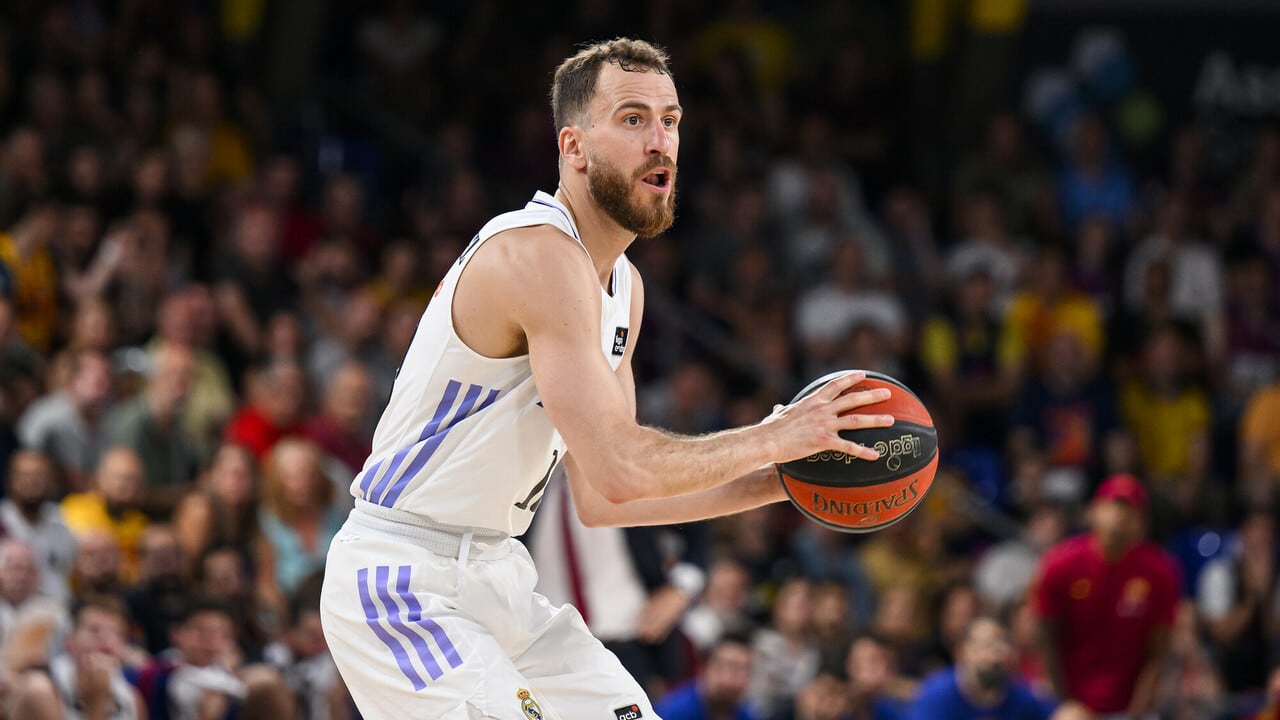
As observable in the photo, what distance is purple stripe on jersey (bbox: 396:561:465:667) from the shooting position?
412 centimetres

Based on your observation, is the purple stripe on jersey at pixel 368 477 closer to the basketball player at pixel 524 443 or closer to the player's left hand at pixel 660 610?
the basketball player at pixel 524 443

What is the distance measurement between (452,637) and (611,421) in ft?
2.19

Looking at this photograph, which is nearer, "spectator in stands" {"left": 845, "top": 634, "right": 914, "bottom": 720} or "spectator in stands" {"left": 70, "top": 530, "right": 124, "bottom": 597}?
"spectator in stands" {"left": 70, "top": 530, "right": 124, "bottom": 597}

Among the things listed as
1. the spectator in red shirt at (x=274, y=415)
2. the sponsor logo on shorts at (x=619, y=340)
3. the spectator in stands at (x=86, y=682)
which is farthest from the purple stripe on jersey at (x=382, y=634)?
the spectator in red shirt at (x=274, y=415)

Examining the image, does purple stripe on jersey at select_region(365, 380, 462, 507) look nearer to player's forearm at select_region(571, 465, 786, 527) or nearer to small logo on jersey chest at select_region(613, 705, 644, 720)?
player's forearm at select_region(571, 465, 786, 527)

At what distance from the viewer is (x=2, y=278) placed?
369 inches

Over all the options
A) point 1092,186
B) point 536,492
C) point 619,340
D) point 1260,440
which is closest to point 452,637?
point 536,492

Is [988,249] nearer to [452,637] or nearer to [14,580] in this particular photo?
[14,580]

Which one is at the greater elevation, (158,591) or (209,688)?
(158,591)

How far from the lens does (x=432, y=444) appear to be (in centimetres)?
424

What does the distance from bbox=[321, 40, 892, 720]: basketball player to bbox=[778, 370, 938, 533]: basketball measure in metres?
0.13

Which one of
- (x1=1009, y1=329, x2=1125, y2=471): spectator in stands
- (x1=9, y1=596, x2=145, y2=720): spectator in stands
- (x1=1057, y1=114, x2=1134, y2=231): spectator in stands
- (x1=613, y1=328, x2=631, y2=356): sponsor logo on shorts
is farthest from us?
(x1=1057, y1=114, x2=1134, y2=231): spectator in stands

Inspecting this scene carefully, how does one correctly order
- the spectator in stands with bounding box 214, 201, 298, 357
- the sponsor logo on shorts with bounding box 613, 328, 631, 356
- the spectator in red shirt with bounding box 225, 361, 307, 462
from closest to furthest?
the sponsor logo on shorts with bounding box 613, 328, 631, 356 → the spectator in red shirt with bounding box 225, 361, 307, 462 → the spectator in stands with bounding box 214, 201, 298, 357

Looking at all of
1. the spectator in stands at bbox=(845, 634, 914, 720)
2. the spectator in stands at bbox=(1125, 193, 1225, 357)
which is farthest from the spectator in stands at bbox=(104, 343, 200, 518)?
the spectator in stands at bbox=(1125, 193, 1225, 357)
